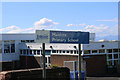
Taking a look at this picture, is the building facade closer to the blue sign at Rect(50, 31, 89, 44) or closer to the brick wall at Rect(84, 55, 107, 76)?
the brick wall at Rect(84, 55, 107, 76)

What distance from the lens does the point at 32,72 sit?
14.0m

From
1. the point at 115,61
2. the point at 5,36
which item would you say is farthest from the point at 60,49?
the point at 5,36

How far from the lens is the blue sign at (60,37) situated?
1176 cm

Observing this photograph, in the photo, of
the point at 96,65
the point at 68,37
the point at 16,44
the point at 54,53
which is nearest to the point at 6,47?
the point at 16,44

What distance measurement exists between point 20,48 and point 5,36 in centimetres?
224

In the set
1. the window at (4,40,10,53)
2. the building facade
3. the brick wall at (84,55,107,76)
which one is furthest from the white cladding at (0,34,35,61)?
the brick wall at (84,55,107,76)

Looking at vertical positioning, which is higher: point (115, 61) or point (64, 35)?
point (64, 35)

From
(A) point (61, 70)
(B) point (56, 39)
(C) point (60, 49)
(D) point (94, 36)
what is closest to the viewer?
(B) point (56, 39)

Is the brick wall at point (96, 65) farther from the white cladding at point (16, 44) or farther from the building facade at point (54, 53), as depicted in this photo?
the white cladding at point (16, 44)

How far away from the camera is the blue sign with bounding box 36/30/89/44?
463 inches

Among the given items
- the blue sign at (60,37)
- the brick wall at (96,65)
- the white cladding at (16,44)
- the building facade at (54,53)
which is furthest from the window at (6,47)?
the blue sign at (60,37)

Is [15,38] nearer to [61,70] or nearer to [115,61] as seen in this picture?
[115,61]

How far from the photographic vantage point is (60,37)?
12.3m

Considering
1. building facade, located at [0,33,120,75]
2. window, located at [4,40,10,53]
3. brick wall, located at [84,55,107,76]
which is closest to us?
brick wall, located at [84,55,107,76]
